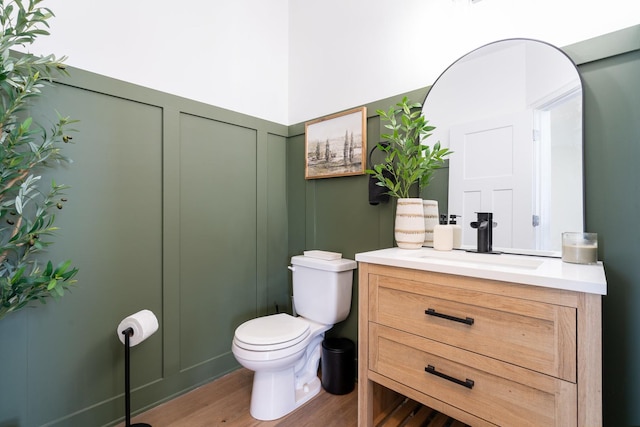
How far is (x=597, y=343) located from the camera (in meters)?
0.82

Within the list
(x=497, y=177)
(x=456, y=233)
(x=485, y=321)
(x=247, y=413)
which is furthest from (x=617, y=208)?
(x=247, y=413)

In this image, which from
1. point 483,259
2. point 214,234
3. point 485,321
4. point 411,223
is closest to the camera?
point 485,321

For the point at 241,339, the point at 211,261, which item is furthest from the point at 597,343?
the point at 211,261

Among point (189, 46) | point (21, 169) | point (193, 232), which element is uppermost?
point (189, 46)

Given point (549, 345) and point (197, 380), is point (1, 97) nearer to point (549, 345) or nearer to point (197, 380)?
point (197, 380)

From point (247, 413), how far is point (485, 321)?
135 cm

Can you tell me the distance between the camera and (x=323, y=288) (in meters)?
1.85

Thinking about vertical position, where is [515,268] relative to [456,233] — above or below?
below

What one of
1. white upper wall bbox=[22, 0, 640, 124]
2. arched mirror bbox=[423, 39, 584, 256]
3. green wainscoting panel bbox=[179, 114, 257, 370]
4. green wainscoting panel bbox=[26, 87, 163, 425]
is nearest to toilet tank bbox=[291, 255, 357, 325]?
green wainscoting panel bbox=[179, 114, 257, 370]

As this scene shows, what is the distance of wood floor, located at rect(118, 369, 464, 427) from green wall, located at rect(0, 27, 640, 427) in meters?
0.10

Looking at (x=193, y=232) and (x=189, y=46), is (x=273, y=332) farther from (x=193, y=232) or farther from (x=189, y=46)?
(x=189, y=46)

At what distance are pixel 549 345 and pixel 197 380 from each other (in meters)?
1.87

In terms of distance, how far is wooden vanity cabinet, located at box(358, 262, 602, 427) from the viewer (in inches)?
33.4

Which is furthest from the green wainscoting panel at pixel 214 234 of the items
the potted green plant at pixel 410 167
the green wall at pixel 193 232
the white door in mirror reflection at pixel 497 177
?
the white door in mirror reflection at pixel 497 177
